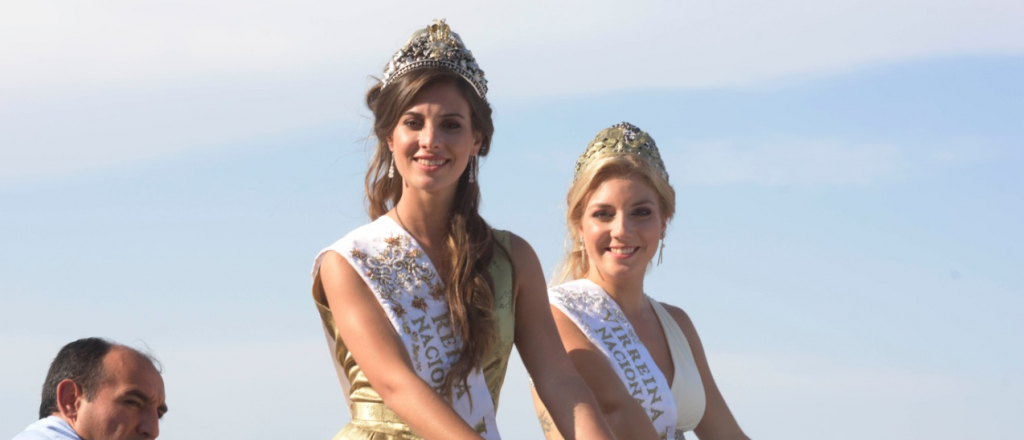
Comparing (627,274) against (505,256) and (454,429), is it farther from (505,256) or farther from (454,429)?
(454,429)

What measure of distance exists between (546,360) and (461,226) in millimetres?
619

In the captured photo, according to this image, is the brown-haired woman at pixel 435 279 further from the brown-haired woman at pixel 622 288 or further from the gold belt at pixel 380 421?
the brown-haired woman at pixel 622 288

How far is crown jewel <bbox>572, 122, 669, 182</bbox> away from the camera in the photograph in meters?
8.41

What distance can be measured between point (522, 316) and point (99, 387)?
1.65 meters

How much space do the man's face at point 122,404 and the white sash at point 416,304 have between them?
0.81 m

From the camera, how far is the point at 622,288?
849 centimetres

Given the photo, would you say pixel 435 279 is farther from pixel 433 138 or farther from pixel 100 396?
pixel 100 396

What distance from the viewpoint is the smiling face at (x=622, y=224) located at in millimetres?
8250

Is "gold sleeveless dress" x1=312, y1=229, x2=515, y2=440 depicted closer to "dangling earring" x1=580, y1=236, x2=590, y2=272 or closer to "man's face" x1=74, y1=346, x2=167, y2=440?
"man's face" x1=74, y1=346, x2=167, y2=440

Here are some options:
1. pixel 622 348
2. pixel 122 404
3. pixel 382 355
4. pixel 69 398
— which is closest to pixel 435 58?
pixel 382 355

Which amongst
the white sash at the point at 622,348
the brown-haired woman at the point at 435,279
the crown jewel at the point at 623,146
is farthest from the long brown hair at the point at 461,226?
the crown jewel at the point at 623,146

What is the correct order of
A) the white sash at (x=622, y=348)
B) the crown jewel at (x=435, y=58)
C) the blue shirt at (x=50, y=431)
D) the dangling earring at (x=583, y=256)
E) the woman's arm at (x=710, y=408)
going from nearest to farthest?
the blue shirt at (x=50, y=431) → the crown jewel at (x=435, y=58) → the white sash at (x=622, y=348) → the dangling earring at (x=583, y=256) → the woman's arm at (x=710, y=408)

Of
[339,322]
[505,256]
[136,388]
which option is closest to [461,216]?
[505,256]

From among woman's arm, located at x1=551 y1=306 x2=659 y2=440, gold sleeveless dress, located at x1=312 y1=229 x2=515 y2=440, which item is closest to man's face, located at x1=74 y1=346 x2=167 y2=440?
gold sleeveless dress, located at x1=312 y1=229 x2=515 y2=440
